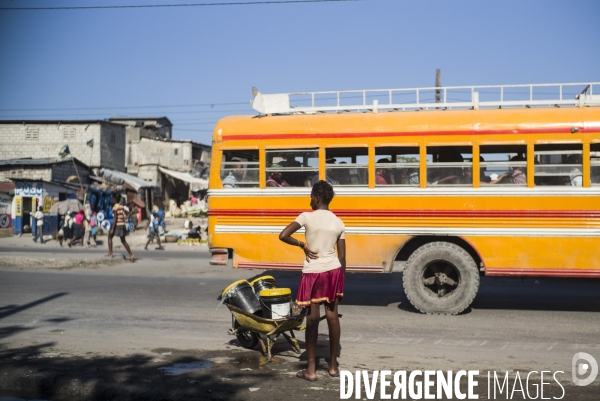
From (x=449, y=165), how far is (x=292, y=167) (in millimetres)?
2334

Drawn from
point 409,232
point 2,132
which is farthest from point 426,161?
point 2,132

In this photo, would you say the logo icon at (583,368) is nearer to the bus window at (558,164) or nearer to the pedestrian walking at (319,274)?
the pedestrian walking at (319,274)

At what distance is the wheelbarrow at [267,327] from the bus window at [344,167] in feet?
10.8

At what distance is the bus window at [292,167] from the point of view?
33.8 ft

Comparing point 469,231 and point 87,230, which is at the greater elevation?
point 469,231

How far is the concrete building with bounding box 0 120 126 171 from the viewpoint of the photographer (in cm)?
4284

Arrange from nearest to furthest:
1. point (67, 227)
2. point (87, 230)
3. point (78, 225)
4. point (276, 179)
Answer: point (276, 179)
point (87, 230)
point (78, 225)
point (67, 227)

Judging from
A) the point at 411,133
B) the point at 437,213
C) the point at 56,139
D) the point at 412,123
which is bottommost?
the point at 437,213

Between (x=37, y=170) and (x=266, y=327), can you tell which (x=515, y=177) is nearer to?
(x=266, y=327)

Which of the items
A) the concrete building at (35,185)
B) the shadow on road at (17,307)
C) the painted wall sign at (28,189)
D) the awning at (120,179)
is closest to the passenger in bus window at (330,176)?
the shadow on road at (17,307)

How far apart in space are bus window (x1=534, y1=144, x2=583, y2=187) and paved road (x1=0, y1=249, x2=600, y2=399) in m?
1.92

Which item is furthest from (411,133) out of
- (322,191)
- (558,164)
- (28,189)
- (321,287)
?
(28,189)

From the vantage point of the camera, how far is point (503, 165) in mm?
9711

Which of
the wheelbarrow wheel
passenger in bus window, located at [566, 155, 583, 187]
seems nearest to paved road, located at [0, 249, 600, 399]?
the wheelbarrow wheel
